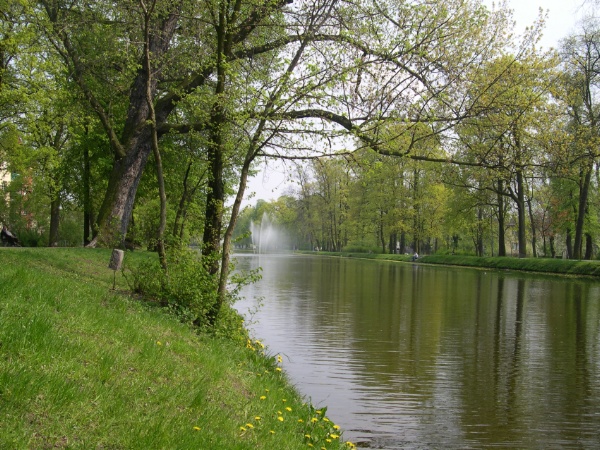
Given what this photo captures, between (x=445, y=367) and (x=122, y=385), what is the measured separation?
6.76 metres

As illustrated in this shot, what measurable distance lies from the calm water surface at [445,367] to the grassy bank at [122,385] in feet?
4.07

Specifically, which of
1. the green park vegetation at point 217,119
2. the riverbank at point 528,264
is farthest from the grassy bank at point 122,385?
the riverbank at point 528,264

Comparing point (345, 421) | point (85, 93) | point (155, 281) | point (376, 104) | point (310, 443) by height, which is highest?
point (85, 93)

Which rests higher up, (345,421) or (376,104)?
(376,104)

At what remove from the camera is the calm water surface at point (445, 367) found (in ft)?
22.0

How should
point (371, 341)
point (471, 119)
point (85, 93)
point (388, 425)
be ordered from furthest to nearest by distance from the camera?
point (85, 93)
point (371, 341)
point (471, 119)
point (388, 425)

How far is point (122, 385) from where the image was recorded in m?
4.27

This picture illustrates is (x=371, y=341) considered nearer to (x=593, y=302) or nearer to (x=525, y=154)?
(x=525, y=154)

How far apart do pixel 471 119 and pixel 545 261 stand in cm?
2879

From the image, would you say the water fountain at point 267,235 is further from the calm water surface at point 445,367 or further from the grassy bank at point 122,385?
the grassy bank at point 122,385

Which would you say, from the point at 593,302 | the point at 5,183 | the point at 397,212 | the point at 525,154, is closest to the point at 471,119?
the point at 525,154

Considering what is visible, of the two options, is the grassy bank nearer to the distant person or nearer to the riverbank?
the distant person

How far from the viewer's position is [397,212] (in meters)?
59.3

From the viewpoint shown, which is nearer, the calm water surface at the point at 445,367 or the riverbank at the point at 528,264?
the calm water surface at the point at 445,367
